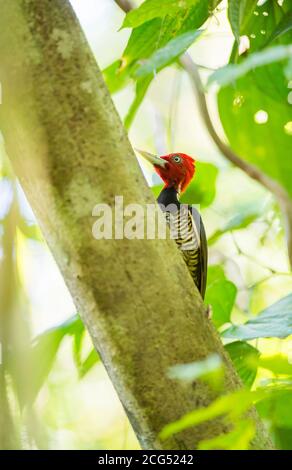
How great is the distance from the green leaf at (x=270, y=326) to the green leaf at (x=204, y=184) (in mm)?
773

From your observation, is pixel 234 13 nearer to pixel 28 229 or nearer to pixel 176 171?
pixel 28 229

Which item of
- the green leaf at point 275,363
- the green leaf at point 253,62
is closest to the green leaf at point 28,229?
the green leaf at point 253,62

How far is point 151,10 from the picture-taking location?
1.79m

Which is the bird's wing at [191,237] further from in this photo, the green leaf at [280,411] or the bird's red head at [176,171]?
the green leaf at [280,411]

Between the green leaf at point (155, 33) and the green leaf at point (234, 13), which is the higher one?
the green leaf at point (234, 13)

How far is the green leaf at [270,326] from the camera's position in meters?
1.86

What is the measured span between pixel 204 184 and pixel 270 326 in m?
0.91

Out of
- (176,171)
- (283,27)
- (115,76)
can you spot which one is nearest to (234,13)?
(283,27)

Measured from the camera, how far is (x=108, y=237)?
1.47 m

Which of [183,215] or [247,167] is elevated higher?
[247,167]

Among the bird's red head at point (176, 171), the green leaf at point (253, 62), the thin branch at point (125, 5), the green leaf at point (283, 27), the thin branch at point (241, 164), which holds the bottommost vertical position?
the bird's red head at point (176, 171)
